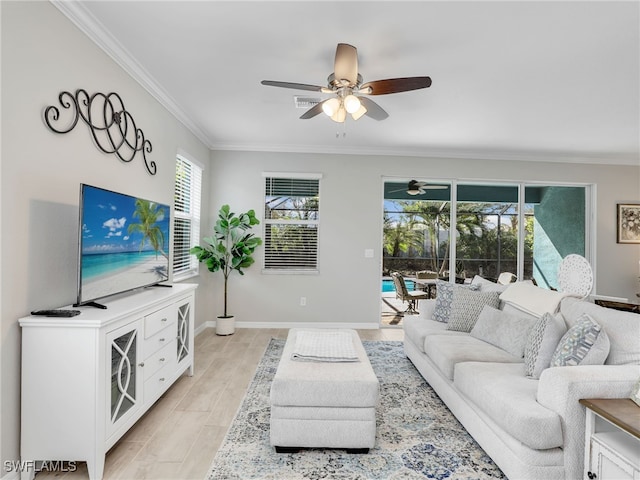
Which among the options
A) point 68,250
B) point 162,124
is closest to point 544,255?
point 162,124

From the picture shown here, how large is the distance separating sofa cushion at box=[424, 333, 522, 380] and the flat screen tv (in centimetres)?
236

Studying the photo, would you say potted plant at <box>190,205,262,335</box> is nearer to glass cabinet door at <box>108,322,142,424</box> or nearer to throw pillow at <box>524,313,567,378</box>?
glass cabinet door at <box>108,322,142,424</box>

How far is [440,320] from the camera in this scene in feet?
11.8

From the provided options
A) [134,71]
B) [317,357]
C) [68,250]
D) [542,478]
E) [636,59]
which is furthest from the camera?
[134,71]

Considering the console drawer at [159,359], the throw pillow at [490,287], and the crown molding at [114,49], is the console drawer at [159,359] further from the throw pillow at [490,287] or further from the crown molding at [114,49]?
the throw pillow at [490,287]

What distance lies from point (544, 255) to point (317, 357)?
189 inches

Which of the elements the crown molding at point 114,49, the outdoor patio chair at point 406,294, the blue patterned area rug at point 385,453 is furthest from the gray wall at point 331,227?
the blue patterned area rug at point 385,453

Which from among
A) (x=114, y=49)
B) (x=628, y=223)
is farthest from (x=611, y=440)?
(x=628, y=223)

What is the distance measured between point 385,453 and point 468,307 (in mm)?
1707

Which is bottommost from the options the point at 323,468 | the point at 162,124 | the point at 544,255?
the point at 323,468

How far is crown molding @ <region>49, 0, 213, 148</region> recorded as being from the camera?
209 cm

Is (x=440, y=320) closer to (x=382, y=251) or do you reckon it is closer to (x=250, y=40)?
(x=382, y=251)

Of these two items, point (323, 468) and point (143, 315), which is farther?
point (143, 315)

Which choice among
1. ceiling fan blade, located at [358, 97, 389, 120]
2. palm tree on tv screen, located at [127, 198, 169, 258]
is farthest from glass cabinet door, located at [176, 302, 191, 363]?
ceiling fan blade, located at [358, 97, 389, 120]
